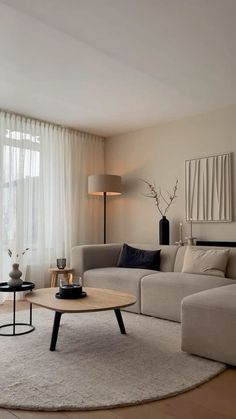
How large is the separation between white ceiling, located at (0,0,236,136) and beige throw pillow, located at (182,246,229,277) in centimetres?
179

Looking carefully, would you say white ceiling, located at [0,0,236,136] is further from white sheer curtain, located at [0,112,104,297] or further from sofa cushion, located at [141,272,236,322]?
sofa cushion, located at [141,272,236,322]

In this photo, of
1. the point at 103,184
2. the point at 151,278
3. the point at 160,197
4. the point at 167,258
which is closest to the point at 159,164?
the point at 160,197

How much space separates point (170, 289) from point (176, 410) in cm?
169

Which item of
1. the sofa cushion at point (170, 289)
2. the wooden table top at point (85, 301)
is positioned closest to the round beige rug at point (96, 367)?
the sofa cushion at point (170, 289)

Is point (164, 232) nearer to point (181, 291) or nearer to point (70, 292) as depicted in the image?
point (181, 291)

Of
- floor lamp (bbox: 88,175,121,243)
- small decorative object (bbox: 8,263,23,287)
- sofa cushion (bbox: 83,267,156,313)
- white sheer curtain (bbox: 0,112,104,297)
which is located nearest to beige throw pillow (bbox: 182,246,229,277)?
sofa cushion (bbox: 83,267,156,313)

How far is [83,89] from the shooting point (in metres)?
3.89

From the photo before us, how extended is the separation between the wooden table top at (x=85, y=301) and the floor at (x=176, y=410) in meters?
0.79

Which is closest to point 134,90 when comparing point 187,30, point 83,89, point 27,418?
point 83,89

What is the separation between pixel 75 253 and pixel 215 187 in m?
1.97

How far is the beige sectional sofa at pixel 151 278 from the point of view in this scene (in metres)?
3.45

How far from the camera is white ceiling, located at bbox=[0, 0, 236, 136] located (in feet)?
8.18

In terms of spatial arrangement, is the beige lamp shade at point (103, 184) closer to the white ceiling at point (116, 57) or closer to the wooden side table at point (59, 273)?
the white ceiling at point (116, 57)

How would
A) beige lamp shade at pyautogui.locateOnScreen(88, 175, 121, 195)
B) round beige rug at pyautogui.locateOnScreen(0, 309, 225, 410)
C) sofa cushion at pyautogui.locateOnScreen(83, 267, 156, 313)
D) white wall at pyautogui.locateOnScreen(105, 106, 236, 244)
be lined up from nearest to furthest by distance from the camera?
round beige rug at pyautogui.locateOnScreen(0, 309, 225, 410)
sofa cushion at pyautogui.locateOnScreen(83, 267, 156, 313)
white wall at pyautogui.locateOnScreen(105, 106, 236, 244)
beige lamp shade at pyautogui.locateOnScreen(88, 175, 121, 195)
